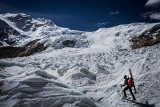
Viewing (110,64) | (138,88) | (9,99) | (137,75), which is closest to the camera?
(9,99)

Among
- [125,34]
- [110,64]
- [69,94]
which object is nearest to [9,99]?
[69,94]

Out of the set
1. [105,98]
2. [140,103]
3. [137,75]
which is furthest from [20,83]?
[137,75]

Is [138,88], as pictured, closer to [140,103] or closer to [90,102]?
[140,103]

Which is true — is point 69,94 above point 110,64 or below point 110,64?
below

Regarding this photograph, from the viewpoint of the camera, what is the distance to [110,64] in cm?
2481

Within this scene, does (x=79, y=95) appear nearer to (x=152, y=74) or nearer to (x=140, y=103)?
(x=140, y=103)

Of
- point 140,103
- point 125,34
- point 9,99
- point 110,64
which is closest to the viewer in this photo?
point 9,99

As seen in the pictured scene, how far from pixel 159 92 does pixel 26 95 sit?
8803 mm

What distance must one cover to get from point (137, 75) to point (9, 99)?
10.1 metres

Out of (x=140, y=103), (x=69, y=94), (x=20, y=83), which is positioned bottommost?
(x=140, y=103)

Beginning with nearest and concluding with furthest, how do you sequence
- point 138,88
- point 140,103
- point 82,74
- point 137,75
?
1. point 140,103
2. point 138,88
3. point 137,75
4. point 82,74

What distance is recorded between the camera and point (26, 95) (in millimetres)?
12367

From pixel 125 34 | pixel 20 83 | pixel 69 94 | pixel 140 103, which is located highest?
pixel 125 34

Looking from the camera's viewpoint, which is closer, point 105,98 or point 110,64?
point 105,98
